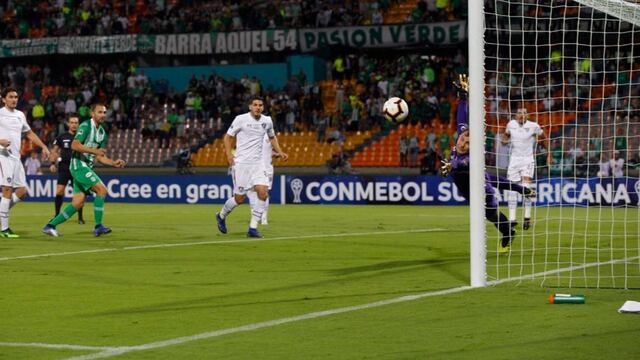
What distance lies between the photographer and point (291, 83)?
143 ft

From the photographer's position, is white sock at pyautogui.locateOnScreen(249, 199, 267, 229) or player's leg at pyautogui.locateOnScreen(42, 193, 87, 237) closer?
player's leg at pyautogui.locateOnScreen(42, 193, 87, 237)

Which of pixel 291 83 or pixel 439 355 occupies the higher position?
pixel 291 83

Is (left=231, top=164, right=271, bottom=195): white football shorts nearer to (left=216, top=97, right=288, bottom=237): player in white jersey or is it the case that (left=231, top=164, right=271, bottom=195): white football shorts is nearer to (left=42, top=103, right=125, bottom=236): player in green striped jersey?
(left=216, top=97, right=288, bottom=237): player in white jersey

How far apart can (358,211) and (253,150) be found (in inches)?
424

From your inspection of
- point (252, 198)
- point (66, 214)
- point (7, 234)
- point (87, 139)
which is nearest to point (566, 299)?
point (252, 198)

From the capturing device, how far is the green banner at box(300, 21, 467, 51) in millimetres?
42438

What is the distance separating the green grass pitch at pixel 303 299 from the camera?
7211 mm

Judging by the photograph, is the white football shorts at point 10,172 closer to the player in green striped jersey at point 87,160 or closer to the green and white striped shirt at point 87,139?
the player in green striped jersey at point 87,160

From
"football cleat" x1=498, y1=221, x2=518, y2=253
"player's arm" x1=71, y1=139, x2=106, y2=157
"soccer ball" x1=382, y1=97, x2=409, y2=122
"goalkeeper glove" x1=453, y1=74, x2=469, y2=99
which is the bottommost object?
"football cleat" x1=498, y1=221, x2=518, y2=253

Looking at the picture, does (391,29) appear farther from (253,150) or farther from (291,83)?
(253,150)

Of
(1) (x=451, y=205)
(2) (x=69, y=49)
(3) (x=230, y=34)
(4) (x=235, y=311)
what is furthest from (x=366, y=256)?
(2) (x=69, y=49)

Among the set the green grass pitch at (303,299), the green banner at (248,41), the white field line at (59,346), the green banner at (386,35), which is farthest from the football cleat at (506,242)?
the green banner at (248,41)

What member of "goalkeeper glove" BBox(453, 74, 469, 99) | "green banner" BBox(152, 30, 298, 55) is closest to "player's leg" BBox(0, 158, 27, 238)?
"goalkeeper glove" BBox(453, 74, 469, 99)

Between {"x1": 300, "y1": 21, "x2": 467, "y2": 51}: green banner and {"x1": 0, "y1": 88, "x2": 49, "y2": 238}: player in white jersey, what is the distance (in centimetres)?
2598
